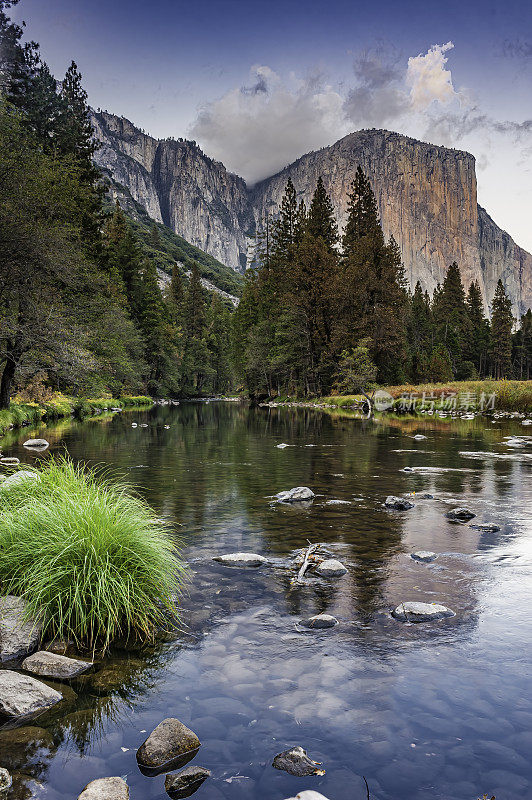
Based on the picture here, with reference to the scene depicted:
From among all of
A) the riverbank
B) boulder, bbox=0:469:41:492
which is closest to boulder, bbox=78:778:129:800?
boulder, bbox=0:469:41:492

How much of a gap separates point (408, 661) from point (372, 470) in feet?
36.4

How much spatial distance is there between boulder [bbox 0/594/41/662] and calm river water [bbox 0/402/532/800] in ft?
2.89

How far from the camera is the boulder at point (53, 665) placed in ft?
15.0

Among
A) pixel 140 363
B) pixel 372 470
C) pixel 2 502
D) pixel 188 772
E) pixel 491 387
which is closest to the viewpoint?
pixel 188 772

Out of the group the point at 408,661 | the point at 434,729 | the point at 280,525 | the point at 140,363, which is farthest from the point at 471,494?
the point at 140,363

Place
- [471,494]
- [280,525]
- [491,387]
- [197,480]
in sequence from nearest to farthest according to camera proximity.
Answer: [280,525], [471,494], [197,480], [491,387]

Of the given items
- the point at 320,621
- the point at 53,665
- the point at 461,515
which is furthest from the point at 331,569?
the point at 461,515

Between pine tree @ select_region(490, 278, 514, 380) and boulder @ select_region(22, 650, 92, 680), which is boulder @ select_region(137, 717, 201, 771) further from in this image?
pine tree @ select_region(490, 278, 514, 380)

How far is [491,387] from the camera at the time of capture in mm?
39688

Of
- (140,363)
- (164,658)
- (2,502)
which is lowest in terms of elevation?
(164,658)

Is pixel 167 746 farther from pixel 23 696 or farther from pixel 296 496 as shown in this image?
pixel 296 496

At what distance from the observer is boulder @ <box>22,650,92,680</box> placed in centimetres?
456

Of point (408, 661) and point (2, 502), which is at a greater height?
point (2, 502)

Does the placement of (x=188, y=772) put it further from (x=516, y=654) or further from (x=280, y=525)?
(x=280, y=525)
